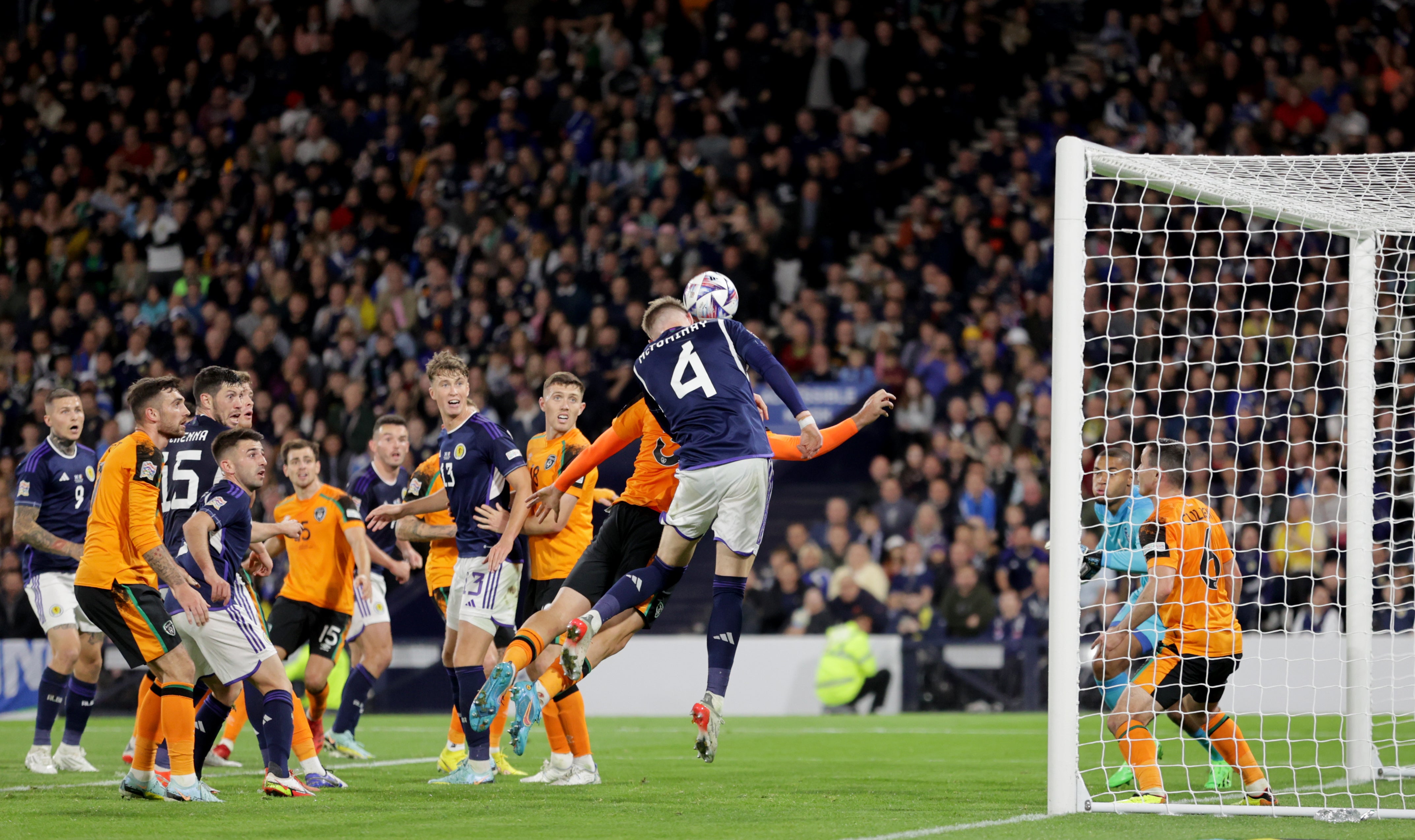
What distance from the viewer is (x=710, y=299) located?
7.81 meters

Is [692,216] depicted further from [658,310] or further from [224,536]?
[224,536]

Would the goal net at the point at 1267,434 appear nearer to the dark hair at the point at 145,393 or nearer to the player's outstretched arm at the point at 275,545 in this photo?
the dark hair at the point at 145,393

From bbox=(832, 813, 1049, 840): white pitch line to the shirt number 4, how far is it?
230cm

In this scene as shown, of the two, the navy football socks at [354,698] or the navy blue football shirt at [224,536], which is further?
the navy football socks at [354,698]

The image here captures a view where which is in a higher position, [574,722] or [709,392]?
[709,392]

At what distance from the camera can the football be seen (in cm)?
780

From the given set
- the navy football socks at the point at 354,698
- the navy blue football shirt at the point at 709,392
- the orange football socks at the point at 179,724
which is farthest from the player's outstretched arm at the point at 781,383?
the navy football socks at the point at 354,698

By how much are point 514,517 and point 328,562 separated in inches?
97.1

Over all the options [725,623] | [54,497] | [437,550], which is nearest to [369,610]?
[437,550]

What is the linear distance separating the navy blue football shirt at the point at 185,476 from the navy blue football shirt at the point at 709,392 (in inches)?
98.9

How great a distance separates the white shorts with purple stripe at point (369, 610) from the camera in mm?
11578

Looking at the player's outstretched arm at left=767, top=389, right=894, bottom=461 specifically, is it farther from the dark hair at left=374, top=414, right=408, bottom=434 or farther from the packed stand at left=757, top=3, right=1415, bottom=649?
the packed stand at left=757, top=3, right=1415, bottom=649

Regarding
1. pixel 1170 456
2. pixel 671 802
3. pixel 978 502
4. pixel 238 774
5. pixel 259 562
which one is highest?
pixel 978 502

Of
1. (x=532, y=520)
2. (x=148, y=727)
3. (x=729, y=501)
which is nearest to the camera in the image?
(x=729, y=501)
